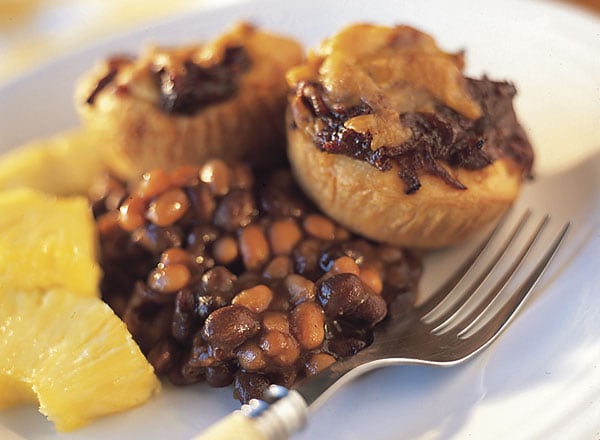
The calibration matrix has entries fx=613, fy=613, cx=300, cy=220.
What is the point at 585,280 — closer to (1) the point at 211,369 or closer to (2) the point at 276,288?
(2) the point at 276,288

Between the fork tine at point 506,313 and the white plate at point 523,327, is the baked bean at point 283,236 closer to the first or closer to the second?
the white plate at point 523,327

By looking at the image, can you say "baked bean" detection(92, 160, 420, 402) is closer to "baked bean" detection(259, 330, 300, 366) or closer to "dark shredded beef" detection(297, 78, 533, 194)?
"baked bean" detection(259, 330, 300, 366)

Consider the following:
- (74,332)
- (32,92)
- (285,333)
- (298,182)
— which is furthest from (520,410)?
(32,92)

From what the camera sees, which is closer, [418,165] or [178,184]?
[418,165]

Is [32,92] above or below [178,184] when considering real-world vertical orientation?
below

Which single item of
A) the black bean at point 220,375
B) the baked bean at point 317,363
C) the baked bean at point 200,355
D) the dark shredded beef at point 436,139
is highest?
the dark shredded beef at point 436,139

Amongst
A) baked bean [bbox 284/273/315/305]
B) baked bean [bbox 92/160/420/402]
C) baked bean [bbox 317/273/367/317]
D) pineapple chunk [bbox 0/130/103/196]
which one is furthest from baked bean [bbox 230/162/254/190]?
pineapple chunk [bbox 0/130/103/196]

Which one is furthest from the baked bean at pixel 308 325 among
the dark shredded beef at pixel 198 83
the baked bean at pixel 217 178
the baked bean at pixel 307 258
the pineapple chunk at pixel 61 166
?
the pineapple chunk at pixel 61 166
